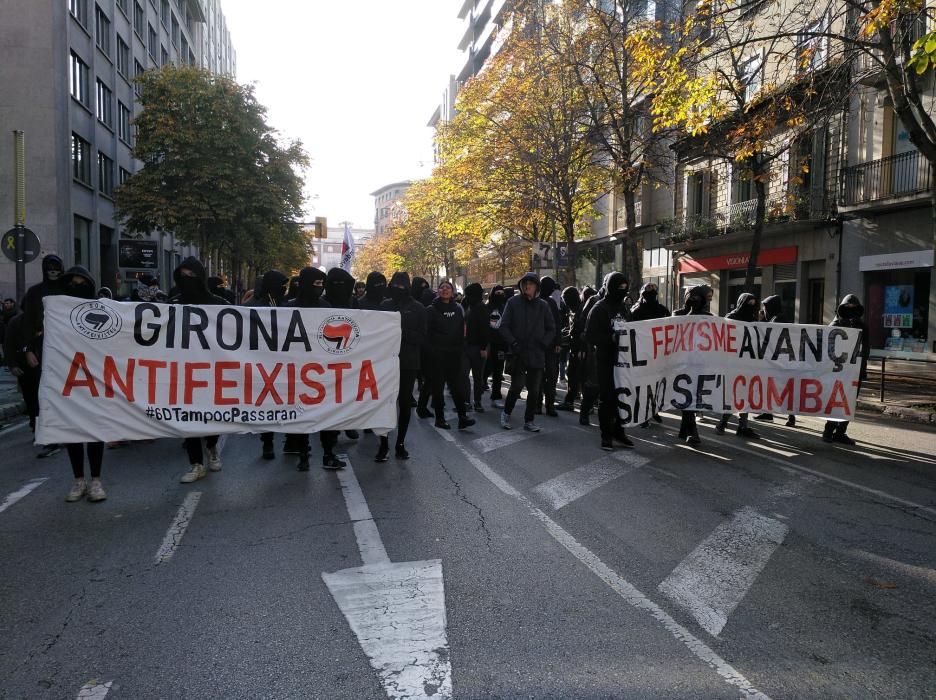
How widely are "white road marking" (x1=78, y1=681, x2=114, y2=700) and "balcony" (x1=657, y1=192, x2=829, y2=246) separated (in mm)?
21926

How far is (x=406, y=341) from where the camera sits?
8.14 metres

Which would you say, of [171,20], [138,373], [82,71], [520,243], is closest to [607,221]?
[520,243]

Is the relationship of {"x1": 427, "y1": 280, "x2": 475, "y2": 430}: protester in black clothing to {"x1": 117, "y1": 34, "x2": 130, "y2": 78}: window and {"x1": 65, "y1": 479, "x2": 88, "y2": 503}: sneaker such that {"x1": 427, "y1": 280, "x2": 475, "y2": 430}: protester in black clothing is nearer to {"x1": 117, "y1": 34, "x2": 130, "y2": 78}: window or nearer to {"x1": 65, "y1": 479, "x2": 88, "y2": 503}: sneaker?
{"x1": 65, "y1": 479, "x2": 88, "y2": 503}: sneaker

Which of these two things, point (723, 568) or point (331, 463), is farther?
point (331, 463)

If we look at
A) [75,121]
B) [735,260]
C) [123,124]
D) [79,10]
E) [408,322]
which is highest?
[79,10]

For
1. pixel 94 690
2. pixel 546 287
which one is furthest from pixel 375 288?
pixel 94 690

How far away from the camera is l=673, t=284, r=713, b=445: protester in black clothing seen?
884cm

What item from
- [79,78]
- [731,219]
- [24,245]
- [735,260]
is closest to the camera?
[24,245]

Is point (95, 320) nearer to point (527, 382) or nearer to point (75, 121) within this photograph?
point (527, 382)

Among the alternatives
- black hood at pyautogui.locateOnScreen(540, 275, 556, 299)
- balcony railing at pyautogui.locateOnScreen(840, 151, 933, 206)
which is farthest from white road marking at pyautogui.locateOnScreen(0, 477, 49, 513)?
balcony railing at pyautogui.locateOnScreen(840, 151, 933, 206)

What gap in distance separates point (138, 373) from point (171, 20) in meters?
48.7

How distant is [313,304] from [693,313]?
15.8ft

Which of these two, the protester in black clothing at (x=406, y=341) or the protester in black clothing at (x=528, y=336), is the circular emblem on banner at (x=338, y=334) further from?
the protester in black clothing at (x=528, y=336)

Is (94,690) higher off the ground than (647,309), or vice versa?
(647,309)
